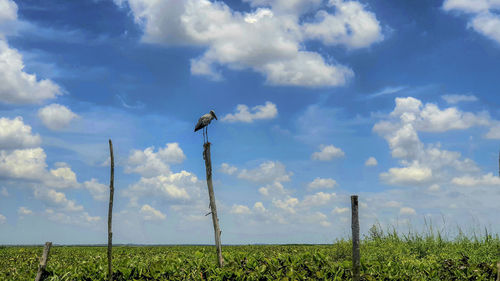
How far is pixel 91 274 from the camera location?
409 inches

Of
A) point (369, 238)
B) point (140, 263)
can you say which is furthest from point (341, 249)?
point (140, 263)

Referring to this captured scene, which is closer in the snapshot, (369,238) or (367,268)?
(367,268)

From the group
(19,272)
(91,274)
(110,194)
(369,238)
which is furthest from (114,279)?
(369,238)

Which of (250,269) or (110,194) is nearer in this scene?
(110,194)

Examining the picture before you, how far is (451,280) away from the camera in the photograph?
10.7 m

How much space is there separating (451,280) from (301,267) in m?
3.76

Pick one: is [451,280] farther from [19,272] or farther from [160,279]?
[19,272]

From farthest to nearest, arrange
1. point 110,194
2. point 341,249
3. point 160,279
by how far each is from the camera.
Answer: point 341,249 < point 160,279 < point 110,194

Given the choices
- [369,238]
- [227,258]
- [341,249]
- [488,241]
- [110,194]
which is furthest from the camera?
[369,238]

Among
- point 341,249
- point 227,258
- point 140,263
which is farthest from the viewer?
point 341,249

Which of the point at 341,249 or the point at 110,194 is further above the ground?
the point at 110,194

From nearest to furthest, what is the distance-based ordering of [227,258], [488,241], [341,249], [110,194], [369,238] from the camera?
[110,194]
[227,258]
[341,249]
[488,241]
[369,238]

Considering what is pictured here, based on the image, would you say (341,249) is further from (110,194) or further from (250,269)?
(110,194)

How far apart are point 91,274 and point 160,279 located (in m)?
1.74
